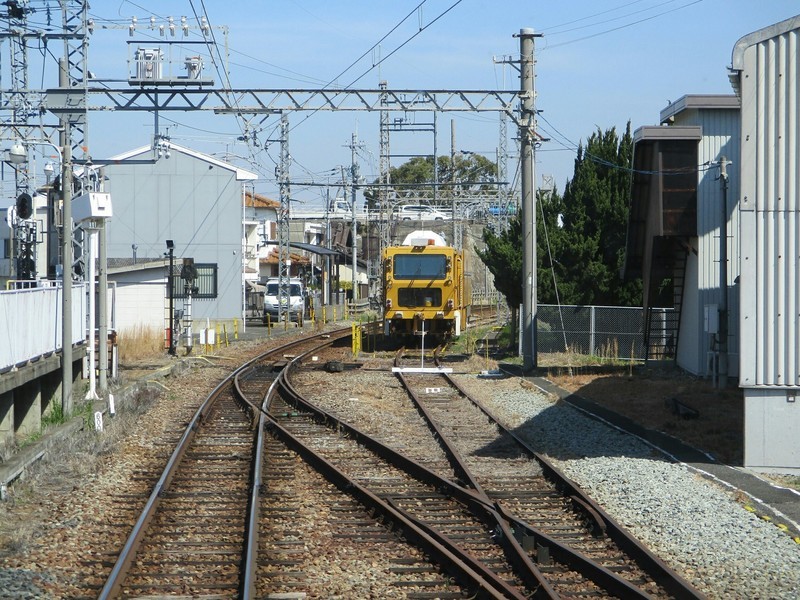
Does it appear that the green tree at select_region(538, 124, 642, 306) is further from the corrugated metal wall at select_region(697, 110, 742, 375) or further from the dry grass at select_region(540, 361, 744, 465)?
the corrugated metal wall at select_region(697, 110, 742, 375)

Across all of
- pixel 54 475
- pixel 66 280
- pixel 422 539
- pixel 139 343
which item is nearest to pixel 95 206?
pixel 66 280

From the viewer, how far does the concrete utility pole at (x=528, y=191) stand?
22016mm

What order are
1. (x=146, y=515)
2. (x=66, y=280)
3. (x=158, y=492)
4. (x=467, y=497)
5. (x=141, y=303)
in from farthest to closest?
(x=141, y=303)
(x=66, y=280)
(x=158, y=492)
(x=467, y=497)
(x=146, y=515)

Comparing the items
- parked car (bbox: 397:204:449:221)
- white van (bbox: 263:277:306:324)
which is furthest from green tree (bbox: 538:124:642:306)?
parked car (bbox: 397:204:449:221)

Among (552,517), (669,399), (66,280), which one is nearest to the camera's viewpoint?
(552,517)

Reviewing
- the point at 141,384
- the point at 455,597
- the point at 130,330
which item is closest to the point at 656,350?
the point at 141,384

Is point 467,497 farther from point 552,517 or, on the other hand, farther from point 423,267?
point 423,267

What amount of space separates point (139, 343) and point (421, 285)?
821 centimetres

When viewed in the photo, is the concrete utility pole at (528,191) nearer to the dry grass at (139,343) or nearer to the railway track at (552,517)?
the railway track at (552,517)

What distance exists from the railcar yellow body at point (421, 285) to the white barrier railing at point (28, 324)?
45.0ft

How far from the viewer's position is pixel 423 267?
2883 centimetres

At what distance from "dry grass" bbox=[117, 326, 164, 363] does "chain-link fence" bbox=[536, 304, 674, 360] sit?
10.8 metres

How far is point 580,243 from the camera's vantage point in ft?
86.7

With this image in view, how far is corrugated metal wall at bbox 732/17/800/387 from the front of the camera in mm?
10898
